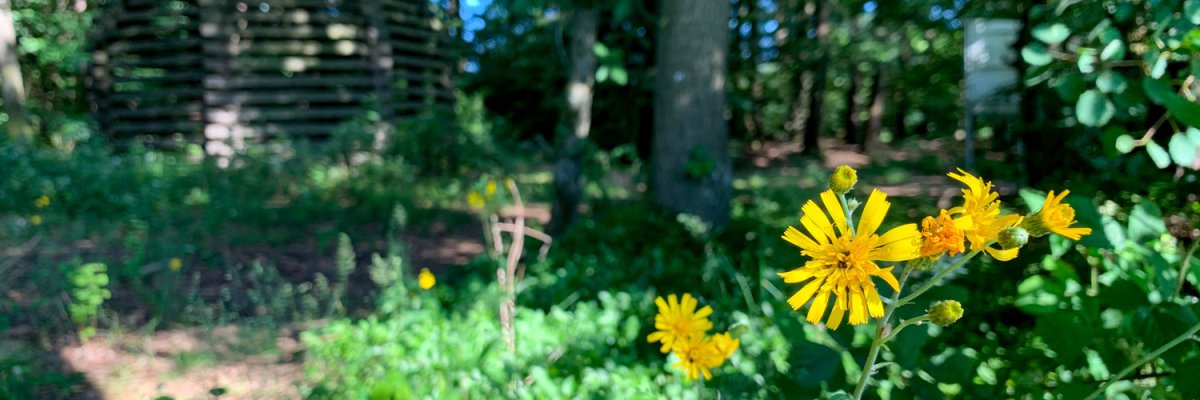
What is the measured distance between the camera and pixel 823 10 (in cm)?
1109

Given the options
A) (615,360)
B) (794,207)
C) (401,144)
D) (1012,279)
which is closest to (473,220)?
(401,144)

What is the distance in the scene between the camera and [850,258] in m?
0.83

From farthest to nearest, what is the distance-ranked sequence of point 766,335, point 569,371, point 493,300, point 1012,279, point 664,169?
point 664,169, point 493,300, point 766,335, point 569,371, point 1012,279

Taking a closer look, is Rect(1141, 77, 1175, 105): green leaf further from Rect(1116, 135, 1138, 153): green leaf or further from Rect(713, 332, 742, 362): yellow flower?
Rect(713, 332, 742, 362): yellow flower

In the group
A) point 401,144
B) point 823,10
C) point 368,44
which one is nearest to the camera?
point 401,144

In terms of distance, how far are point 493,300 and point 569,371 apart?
726 mm

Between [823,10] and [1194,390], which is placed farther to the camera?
[823,10]

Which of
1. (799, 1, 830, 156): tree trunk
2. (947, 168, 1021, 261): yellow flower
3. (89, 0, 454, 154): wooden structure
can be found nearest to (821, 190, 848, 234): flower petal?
(947, 168, 1021, 261): yellow flower

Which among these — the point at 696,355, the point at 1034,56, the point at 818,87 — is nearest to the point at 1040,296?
the point at 1034,56

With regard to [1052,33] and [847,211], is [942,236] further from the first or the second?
[1052,33]

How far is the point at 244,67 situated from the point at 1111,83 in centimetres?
868

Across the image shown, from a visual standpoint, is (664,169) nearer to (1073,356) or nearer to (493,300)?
(493,300)

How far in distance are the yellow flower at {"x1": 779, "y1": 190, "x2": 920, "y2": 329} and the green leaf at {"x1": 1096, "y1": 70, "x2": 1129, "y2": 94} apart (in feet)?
3.41

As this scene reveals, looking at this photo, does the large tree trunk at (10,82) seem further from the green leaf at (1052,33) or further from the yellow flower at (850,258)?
the yellow flower at (850,258)
